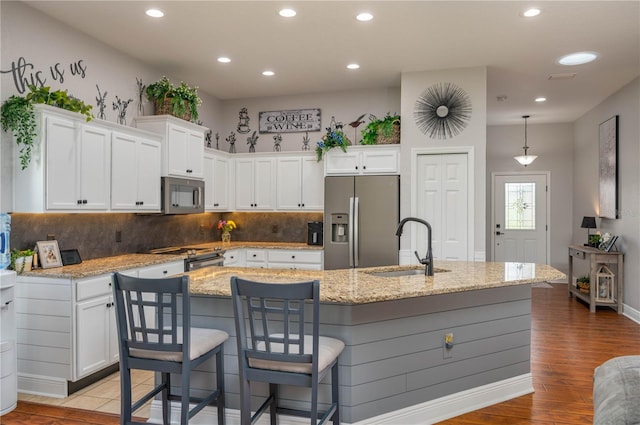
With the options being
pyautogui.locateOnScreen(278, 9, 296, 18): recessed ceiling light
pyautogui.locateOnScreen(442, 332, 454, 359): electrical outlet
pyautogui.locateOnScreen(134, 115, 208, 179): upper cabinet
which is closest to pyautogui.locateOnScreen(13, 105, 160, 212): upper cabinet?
pyautogui.locateOnScreen(134, 115, 208, 179): upper cabinet

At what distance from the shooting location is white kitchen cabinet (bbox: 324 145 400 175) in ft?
18.0

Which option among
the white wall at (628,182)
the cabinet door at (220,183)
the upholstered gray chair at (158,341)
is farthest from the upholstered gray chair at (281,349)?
the white wall at (628,182)

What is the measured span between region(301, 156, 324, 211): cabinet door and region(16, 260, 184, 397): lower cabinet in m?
3.03

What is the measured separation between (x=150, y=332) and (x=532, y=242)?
324 inches

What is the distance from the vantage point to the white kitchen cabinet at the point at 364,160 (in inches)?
215

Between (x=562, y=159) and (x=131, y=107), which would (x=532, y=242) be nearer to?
(x=562, y=159)

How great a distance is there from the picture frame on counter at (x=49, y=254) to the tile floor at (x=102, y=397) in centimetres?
99

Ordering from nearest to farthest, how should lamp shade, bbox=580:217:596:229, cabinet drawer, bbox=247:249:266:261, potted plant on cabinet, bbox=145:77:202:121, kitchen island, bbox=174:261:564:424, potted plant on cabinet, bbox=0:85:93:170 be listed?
1. kitchen island, bbox=174:261:564:424
2. potted plant on cabinet, bbox=0:85:93:170
3. potted plant on cabinet, bbox=145:77:202:121
4. cabinet drawer, bbox=247:249:266:261
5. lamp shade, bbox=580:217:596:229

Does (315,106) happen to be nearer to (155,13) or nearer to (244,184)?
(244,184)

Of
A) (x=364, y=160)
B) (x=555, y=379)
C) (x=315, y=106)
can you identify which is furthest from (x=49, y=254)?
(x=555, y=379)

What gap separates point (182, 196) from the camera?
501 centimetres

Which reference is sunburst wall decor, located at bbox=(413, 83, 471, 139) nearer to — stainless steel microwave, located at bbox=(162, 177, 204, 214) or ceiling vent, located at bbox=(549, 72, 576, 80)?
ceiling vent, located at bbox=(549, 72, 576, 80)

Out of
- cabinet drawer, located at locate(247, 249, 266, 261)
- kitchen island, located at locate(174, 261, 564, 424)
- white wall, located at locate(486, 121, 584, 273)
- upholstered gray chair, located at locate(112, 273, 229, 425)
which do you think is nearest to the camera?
upholstered gray chair, located at locate(112, 273, 229, 425)

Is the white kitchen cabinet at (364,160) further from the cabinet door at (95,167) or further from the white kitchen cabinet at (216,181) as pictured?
the cabinet door at (95,167)
